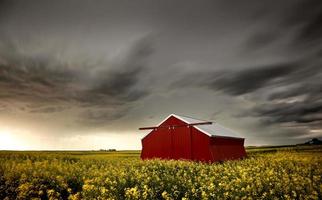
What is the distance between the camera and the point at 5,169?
13.5m

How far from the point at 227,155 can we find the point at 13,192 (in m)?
27.3

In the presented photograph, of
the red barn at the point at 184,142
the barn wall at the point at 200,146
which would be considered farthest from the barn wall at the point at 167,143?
the barn wall at the point at 200,146

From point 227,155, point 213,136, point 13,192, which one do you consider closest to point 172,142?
point 213,136

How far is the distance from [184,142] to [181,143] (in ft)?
1.28

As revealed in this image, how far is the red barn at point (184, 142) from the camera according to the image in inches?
1206

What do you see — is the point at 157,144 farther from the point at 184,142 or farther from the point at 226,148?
the point at 226,148

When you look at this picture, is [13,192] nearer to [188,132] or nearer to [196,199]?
[196,199]

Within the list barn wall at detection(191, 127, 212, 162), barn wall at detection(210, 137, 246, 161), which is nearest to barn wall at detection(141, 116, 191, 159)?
barn wall at detection(191, 127, 212, 162)

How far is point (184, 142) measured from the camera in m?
31.9

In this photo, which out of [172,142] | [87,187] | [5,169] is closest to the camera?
[87,187]

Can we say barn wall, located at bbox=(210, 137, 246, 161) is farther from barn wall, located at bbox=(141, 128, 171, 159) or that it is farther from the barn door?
barn wall, located at bbox=(141, 128, 171, 159)

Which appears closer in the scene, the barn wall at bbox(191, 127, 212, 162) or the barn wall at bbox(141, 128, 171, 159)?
the barn wall at bbox(191, 127, 212, 162)

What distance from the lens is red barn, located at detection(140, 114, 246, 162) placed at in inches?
1206

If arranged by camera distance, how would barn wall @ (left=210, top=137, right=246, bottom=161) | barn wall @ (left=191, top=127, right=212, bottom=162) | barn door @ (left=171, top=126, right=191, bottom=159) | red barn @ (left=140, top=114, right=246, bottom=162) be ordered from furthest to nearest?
1. barn door @ (left=171, top=126, right=191, bottom=159)
2. barn wall @ (left=210, top=137, right=246, bottom=161)
3. red barn @ (left=140, top=114, right=246, bottom=162)
4. barn wall @ (left=191, top=127, right=212, bottom=162)
